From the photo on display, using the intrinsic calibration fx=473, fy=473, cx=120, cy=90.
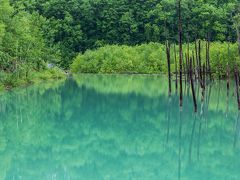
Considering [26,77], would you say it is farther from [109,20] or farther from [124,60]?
[109,20]

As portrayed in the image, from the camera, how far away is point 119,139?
54.0ft

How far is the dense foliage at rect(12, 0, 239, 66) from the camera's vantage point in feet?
247

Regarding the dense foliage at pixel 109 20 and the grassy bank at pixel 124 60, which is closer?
the grassy bank at pixel 124 60

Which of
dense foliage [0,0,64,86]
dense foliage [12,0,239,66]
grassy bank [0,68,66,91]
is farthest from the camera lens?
dense foliage [12,0,239,66]

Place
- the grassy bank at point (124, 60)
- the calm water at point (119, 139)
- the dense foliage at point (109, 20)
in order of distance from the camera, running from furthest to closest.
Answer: the dense foliage at point (109, 20) → the grassy bank at point (124, 60) → the calm water at point (119, 139)

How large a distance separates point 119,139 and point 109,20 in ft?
211

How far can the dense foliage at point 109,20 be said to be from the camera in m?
75.4

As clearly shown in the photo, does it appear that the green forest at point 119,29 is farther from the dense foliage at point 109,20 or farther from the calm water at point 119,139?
the calm water at point 119,139

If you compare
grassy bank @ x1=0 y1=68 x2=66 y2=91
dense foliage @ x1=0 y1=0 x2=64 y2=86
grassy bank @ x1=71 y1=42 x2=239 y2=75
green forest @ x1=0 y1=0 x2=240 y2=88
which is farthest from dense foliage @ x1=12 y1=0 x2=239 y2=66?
dense foliage @ x1=0 y1=0 x2=64 y2=86

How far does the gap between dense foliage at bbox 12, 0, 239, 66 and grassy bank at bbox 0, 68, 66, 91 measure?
74.9ft

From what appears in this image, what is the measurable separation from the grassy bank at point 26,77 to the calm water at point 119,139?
247 inches

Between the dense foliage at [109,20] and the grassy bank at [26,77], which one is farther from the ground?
the dense foliage at [109,20]

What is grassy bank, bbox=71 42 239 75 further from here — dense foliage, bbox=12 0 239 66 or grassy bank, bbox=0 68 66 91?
grassy bank, bbox=0 68 66 91

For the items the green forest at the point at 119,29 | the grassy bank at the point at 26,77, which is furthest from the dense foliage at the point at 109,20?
the grassy bank at the point at 26,77
